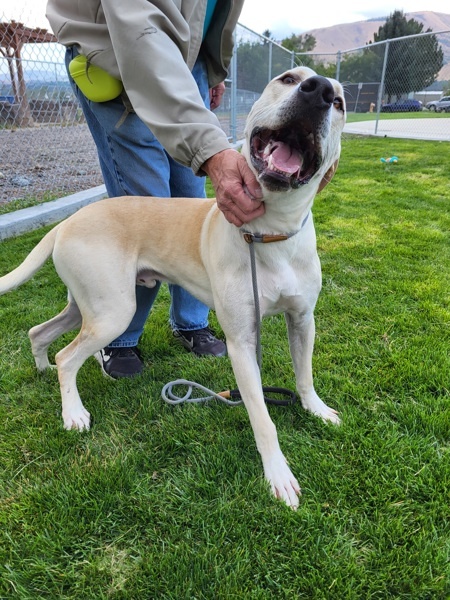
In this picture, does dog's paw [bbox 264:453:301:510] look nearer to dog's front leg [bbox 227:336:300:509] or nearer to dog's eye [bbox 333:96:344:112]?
dog's front leg [bbox 227:336:300:509]

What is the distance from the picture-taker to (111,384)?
2484mm

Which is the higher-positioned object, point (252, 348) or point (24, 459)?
point (252, 348)

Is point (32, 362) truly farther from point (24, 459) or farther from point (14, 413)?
point (24, 459)

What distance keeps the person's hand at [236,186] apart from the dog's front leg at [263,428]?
0.54 metres

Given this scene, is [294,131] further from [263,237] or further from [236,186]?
[263,237]

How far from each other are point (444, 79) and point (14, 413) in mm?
27455

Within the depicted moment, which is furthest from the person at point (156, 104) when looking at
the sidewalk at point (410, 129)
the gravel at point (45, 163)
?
the sidewalk at point (410, 129)

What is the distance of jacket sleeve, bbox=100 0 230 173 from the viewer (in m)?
1.65

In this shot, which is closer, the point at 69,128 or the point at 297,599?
the point at 297,599

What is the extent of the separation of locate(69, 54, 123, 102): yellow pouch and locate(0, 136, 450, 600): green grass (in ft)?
4.77

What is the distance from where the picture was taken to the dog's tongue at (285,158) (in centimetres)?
150

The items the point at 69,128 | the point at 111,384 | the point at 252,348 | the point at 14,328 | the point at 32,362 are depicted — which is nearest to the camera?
the point at 252,348

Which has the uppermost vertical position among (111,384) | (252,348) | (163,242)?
(163,242)

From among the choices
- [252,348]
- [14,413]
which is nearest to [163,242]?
[252,348]
